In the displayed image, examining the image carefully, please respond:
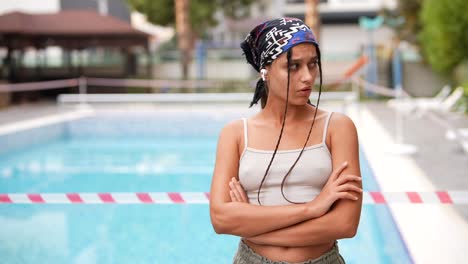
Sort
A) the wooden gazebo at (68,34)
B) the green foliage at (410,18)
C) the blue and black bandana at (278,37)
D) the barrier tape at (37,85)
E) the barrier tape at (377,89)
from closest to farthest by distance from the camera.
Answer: the blue and black bandana at (278,37), the barrier tape at (377,89), the barrier tape at (37,85), the wooden gazebo at (68,34), the green foliage at (410,18)

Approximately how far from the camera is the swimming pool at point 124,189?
602 cm

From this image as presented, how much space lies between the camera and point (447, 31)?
16812 mm

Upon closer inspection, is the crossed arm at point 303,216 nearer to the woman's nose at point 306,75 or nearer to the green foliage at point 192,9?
the woman's nose at point 306,75

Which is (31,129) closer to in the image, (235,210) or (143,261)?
(143,261)

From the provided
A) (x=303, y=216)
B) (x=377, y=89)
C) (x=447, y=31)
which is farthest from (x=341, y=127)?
(x=447, y=31)

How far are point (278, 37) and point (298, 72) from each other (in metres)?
0.13

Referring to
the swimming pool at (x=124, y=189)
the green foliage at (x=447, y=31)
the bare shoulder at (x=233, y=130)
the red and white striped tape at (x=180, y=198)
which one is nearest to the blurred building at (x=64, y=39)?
the swimming pool at (x=124, y=189)

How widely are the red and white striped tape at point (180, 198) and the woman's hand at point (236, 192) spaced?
5.83 ft

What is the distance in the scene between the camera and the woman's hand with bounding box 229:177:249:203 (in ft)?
7.22

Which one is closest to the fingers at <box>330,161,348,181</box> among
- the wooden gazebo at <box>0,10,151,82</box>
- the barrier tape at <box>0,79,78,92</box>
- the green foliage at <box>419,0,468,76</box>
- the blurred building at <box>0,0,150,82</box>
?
the green foliage at <box>419,0,468,76</box>

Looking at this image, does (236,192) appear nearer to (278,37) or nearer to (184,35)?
(278,37)

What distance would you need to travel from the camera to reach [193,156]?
41.2ft

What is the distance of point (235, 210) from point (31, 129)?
1217 centimetres

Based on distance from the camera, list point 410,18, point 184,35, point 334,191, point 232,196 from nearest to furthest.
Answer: point 334,191
point 232,196
point 410,18
point 184,35
